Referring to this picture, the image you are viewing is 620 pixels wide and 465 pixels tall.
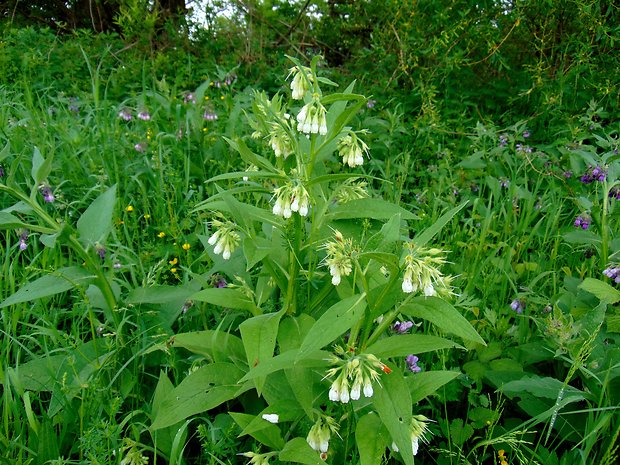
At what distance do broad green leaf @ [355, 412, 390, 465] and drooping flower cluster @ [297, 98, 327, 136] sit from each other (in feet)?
2.33

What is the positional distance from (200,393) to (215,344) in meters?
0.15

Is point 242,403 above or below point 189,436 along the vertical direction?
above

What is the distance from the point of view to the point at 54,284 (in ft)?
5.89

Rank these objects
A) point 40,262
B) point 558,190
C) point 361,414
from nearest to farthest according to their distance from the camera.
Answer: point 361,414 → point 40,262 → point 558,190

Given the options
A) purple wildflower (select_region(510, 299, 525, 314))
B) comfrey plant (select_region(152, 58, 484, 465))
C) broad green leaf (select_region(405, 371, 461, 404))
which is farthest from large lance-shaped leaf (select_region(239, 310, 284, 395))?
purple wildflower (select_region(510, 299, 525, 314))

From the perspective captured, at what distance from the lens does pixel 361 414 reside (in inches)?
62.5

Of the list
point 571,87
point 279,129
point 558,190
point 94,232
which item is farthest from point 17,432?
point 571,87

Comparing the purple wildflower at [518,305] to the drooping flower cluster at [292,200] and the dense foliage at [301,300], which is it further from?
the drooping flower cluster at [292,200]

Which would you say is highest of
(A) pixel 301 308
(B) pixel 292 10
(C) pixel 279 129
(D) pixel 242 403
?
(B) pixel 292 10

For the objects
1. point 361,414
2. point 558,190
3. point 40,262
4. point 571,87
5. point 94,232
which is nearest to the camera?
point 361,414

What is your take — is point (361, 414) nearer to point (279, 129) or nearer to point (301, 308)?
point (301, 308)

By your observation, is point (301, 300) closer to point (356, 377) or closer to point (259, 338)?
point (259, 338)

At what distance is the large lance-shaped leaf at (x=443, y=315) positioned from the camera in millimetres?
1239

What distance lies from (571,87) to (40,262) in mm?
3788
